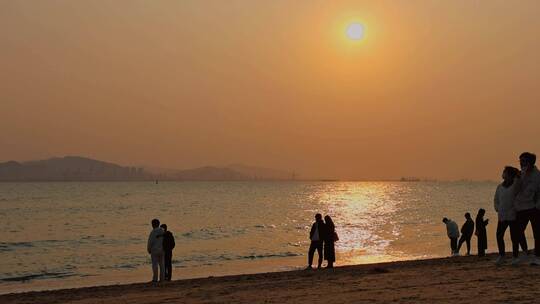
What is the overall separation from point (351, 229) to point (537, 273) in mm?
41938

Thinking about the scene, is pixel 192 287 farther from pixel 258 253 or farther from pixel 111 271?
pixel 258 253

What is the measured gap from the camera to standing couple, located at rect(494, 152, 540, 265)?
1240 centimetres

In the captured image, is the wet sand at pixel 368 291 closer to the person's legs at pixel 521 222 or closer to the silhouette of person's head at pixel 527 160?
the person's legs at pixel 521 222

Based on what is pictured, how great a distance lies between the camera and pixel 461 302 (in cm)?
967

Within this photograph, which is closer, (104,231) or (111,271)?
(111,271)

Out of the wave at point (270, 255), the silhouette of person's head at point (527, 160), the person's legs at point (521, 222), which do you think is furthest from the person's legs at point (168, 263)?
the wave at point (270, 255)

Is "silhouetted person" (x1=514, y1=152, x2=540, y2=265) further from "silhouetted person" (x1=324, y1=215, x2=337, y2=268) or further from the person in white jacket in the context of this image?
"silhouetted person" (x1=324, y1=215, x2=337, y2=268)

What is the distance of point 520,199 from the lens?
41.3ft

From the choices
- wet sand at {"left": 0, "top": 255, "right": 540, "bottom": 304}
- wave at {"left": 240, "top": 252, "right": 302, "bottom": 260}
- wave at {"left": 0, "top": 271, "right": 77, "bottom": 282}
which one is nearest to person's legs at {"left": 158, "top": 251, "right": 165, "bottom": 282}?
wet sand at {"left": 0, "top": 255, "right": 540, "bottom": 304}

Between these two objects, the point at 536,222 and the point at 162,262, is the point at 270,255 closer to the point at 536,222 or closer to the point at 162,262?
the point at 162,262

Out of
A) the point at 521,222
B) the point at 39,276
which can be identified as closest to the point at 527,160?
the point at 521,222

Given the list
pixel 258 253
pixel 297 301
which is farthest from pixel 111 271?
pixel 297 301

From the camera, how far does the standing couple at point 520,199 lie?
12398mm

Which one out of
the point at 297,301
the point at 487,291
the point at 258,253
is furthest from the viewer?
the point at 258,253
